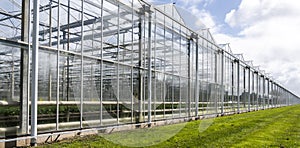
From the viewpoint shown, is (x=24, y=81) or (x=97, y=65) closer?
(x=24, y=81)

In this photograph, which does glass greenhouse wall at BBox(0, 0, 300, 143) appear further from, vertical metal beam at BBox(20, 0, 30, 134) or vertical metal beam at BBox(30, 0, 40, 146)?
vertical metal beam at BBox(30, 0, 40, 146)

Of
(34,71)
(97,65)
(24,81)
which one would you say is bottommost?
(24,81)

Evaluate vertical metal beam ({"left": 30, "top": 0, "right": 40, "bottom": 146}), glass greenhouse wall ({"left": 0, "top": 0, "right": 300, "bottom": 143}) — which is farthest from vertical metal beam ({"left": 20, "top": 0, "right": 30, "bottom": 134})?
vertical metal beam ({"left": 30, "top": 0, "right": 40, "bottom": 146})

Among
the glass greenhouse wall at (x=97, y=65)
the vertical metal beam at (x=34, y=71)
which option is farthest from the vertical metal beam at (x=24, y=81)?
the vertical metal beam at (x=34, y=71)

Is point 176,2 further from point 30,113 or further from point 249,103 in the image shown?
point 249,103

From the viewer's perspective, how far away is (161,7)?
17.4 meters

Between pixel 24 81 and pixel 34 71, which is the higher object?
pixel 34 71

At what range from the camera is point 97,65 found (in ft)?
38.3

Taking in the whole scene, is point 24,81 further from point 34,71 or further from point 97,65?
point 97,65

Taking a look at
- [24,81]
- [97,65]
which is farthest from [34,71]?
[97,65]

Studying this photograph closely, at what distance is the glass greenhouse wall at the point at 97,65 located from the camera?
28.3ft

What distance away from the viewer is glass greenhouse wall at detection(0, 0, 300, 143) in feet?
28.3

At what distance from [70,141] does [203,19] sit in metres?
17.2

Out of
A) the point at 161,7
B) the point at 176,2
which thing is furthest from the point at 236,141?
the point at 176,2
